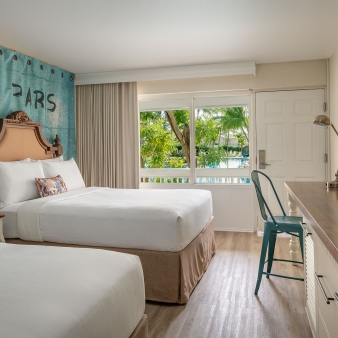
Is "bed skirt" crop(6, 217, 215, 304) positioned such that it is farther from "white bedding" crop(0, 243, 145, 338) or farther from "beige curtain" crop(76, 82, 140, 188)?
"beige curtain" crop(76, 82, 140, 188)

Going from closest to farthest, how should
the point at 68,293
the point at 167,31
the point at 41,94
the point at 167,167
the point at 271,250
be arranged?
the point at 68,293 < the point at 271,250 < the point at 167,31 < the point at 41,94 < the point at 167,167

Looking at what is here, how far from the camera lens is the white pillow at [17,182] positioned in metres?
3.33

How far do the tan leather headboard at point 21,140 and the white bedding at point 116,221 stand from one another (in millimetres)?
1076

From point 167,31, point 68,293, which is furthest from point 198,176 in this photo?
point 68,293

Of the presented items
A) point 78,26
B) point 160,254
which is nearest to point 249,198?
point 160,254

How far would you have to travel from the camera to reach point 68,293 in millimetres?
1203

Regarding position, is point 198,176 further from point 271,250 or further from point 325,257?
point 325,257

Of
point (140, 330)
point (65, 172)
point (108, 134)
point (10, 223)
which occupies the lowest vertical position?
point (140, 330)

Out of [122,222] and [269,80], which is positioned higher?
[269,80]

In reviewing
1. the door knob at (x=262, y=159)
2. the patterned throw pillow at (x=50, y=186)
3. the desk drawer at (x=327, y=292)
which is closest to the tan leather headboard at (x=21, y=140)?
the patterned throw pillow at (x=50, y=186)

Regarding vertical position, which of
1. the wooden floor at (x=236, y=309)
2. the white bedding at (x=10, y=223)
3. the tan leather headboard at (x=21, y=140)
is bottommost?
the wooden floor at (x=236, y=309)

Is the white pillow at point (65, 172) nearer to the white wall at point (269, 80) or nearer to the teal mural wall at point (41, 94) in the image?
the teal mural wall at point (41, 94)

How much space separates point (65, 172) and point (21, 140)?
636 millimetres

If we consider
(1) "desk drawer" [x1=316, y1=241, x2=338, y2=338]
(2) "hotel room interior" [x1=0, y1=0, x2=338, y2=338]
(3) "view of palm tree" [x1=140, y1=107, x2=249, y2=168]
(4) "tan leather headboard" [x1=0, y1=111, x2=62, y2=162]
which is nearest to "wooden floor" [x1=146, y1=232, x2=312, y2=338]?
(2) "hotel room interior" [x1=0, y1=0, x2=338, y2=338]
